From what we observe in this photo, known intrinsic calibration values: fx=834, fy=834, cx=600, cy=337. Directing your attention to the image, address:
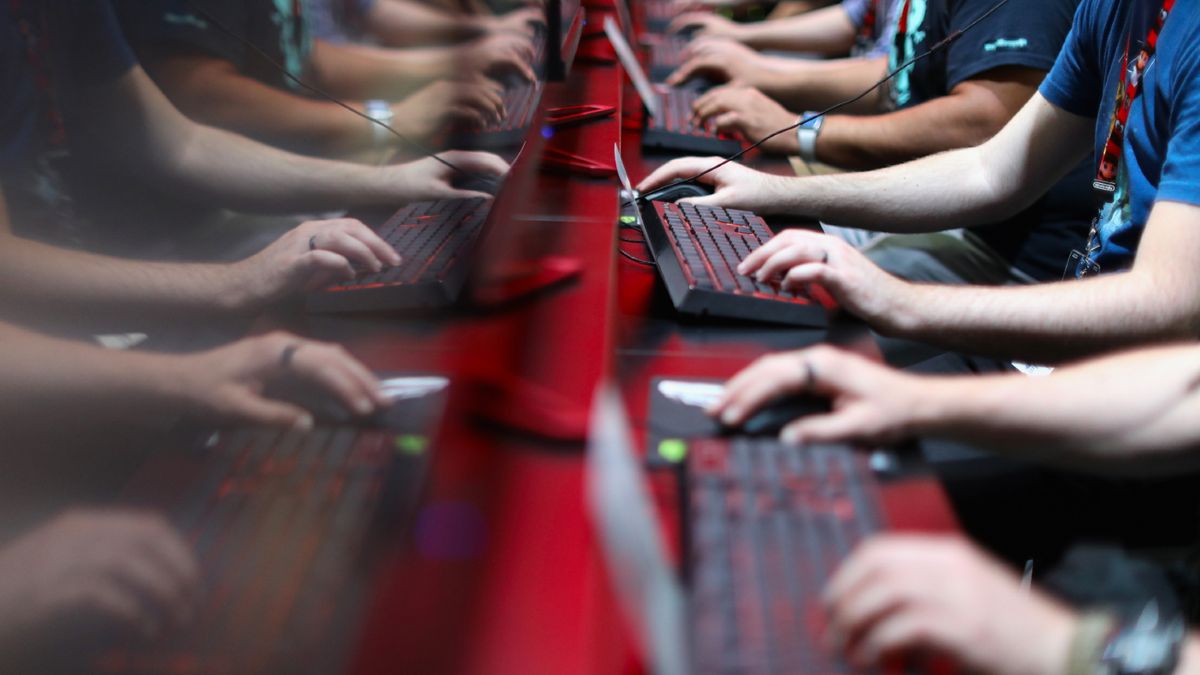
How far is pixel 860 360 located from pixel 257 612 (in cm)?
45

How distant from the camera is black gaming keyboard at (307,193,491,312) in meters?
0.60

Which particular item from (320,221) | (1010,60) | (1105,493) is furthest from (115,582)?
(1010,60)

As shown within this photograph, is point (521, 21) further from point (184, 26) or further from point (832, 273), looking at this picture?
point (184, 26)

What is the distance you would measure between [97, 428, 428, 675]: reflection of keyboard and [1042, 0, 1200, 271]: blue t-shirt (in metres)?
0.74

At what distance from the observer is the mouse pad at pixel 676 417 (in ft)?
1.87

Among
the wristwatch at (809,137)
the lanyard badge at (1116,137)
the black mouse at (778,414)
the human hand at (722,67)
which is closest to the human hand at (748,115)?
the wristwatch at (809,137)

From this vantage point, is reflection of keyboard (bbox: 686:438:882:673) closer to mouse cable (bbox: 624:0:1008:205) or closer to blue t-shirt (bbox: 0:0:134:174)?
blue t-shirt (bbox: 0:0:134:174)

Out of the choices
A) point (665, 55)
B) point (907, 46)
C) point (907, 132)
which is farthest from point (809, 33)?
point (907, 132)

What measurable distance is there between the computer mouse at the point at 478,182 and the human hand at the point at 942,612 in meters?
0.49

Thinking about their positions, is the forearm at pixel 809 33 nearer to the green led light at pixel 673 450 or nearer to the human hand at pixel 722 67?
the human hand at pixel 722 67

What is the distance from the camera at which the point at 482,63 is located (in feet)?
2.88

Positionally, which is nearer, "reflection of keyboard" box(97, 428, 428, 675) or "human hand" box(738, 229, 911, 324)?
"reflection of keyboard" box(97, 428, 428, 675)

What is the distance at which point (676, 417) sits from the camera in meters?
0.62

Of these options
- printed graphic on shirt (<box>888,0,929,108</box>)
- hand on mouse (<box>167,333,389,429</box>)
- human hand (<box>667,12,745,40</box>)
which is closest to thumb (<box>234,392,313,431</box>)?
hand on mouse (<box>167,333,389,429</box>)
